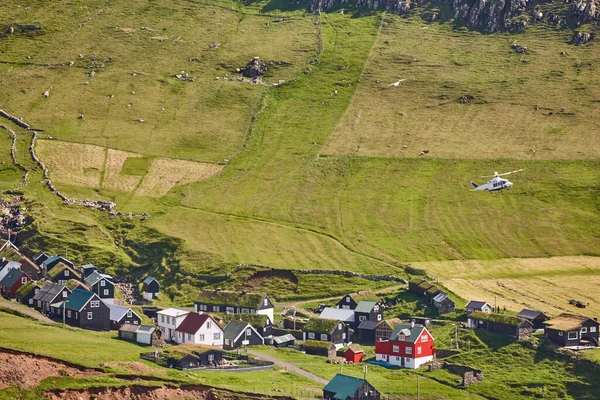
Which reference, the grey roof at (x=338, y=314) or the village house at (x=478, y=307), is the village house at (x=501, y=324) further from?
the grey roof at (x=338, y=314)

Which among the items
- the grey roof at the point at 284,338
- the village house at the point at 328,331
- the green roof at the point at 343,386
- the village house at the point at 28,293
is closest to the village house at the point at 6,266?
the village house at the point at 28,293

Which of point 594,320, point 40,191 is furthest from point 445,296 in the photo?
point 40,191

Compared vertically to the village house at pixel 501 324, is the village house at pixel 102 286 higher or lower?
higher

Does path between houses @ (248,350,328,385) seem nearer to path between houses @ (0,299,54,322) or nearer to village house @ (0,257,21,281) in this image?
path between houses @ (0,299,54,322)

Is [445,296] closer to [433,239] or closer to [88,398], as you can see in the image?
[433,239]

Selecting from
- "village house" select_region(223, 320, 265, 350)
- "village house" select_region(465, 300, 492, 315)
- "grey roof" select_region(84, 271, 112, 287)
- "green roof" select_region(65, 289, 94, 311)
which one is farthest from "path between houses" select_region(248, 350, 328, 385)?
"village house" select_region(465, 300, 492, 315)

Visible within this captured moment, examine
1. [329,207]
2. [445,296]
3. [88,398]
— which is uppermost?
[329,207]

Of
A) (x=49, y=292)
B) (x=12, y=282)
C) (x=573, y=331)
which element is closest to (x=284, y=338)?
(x=49, y=292)
